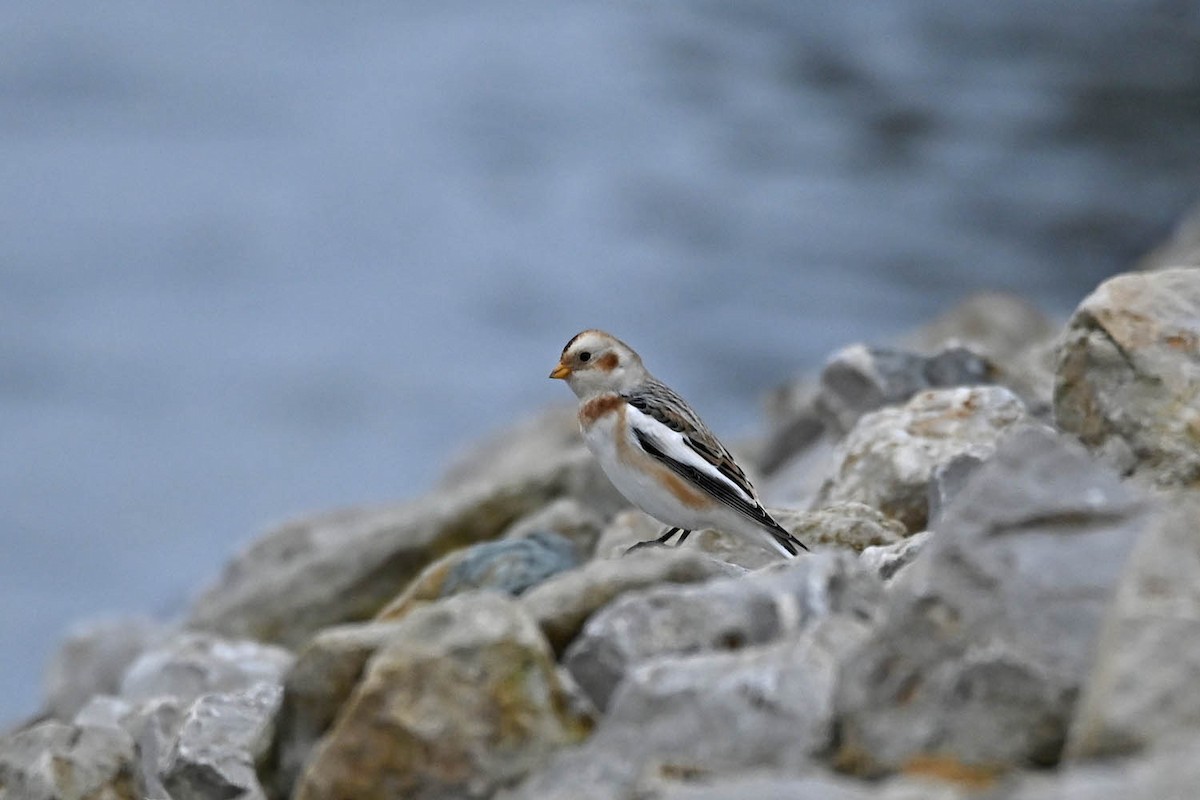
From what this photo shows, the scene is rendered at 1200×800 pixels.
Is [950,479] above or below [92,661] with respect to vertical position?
below

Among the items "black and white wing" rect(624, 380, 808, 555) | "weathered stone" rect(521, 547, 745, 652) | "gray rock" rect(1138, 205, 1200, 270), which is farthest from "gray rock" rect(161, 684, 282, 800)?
"gray rock" rect(1138, 205, 1200, 270)

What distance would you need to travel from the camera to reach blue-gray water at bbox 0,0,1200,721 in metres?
21.2

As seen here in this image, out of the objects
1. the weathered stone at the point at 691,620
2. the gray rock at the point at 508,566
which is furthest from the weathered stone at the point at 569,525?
the weathered stone at the point at 691,620

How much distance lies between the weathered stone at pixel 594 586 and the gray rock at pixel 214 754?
958 millimetres

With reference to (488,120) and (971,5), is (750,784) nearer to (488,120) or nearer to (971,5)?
(488,120)

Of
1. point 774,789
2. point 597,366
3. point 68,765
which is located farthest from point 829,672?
point 597,366

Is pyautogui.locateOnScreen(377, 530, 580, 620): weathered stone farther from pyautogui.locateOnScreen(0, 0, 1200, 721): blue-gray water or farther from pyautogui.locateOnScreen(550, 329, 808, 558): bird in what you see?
pyautogui.locateOnScreen(0, 0, 1200, 721): blue-gray water

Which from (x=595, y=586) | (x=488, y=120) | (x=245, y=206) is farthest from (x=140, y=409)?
(x=595, y=586)

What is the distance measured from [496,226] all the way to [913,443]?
20269 millimetres

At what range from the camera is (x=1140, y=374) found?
6.26 m

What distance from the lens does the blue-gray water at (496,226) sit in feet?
69.5

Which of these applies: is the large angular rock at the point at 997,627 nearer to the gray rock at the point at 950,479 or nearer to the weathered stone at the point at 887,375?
the gray rock at the point at 950,479

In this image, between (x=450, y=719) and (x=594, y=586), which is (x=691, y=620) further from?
(x=450, y=719)

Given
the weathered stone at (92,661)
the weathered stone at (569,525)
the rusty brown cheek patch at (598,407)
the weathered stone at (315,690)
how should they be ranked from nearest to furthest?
the weathered stone at (315,690), the rusty brown cheek patch at (598,407), the weathered stone at (569,525), the weathered stone at (92,661)
